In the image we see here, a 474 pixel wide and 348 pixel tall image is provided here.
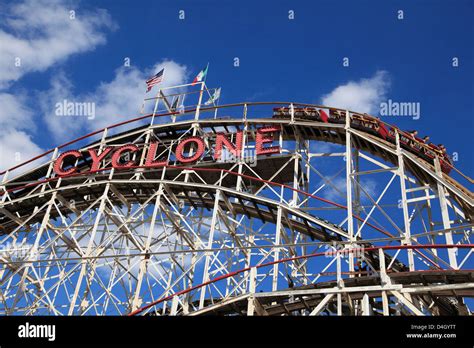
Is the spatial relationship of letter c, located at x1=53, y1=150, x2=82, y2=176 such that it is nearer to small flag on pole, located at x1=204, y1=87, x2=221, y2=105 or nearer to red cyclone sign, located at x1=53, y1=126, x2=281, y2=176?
red cyclone sign, located at x1=53, y1=126, x2=281, y2=176

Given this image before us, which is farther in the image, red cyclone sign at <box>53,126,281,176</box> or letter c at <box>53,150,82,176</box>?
letter c at <box>53,150,82,176</box>

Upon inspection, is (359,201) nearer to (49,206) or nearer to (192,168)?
(192,168)

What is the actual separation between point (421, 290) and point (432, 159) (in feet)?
34.5

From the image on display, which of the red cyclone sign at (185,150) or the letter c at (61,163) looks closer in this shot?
the red cyclone sign at (185,150)

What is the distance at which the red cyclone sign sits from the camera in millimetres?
22406

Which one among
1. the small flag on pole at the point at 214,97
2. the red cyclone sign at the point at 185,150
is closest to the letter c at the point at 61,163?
the red cyclone sign at the point at 185,150

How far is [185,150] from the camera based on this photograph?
24344mm

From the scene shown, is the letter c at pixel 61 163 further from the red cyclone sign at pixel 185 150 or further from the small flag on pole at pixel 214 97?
the small flag on pole at pixel 214 97

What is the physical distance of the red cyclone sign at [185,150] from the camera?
882 inches

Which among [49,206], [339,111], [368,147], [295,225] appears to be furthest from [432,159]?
[49,206]

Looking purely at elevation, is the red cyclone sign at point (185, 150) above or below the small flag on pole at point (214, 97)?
below

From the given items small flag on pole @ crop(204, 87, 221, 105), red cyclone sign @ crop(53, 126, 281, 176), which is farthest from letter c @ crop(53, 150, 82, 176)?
small flag on pole @ crop(204, 87, 221, 105)
